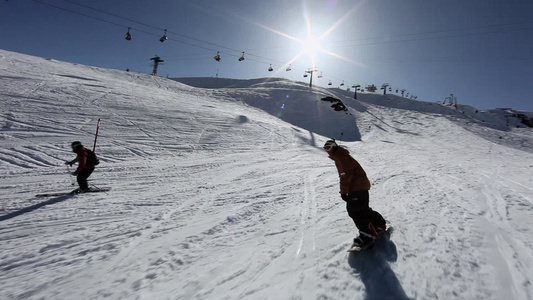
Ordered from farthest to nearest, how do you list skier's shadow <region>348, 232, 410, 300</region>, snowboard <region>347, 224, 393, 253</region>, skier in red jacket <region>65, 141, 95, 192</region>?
skier in red jacket <region>65, 141, 95, 192</region> < snowboard <region>347, 224, 393, 253</region> < skier's shadow <region>348, 232, 410, 300</region>

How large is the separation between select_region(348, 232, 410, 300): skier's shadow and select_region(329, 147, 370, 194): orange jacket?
3.28ft

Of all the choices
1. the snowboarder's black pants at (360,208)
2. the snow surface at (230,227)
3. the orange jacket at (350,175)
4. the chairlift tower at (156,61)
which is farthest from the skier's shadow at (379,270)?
the chairlift tower at (156,61)

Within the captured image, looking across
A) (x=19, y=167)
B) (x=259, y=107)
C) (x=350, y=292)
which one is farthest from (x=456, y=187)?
(x=259, y=107)

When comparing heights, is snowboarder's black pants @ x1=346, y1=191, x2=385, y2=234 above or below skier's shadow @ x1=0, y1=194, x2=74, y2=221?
above

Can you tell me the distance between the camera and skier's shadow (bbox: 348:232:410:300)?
114 inches

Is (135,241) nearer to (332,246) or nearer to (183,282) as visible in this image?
(183,282)

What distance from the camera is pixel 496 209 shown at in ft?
18.6

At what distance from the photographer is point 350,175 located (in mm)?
3799

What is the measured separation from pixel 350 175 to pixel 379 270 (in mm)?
1365

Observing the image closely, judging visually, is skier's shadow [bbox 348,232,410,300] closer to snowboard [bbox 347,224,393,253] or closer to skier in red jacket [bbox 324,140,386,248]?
snowboard [bbox 347,224,393,253]

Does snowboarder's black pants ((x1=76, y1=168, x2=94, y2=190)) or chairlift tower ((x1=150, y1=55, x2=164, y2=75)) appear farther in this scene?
chairlift tower ((x1=150, y1=55, x2=164, y2=75))

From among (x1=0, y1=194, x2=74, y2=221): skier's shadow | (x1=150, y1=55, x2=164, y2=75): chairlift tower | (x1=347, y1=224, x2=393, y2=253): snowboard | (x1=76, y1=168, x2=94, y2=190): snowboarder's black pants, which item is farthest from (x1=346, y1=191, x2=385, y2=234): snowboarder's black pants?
(x1=150, y1=55, x2=164, y2=75): chairlift tower

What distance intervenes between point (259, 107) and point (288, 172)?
22.6m

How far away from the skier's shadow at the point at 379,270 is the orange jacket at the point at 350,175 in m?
1.00
